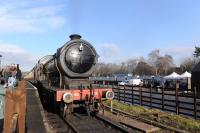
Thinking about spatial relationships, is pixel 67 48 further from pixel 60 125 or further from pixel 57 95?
pixel 60 125

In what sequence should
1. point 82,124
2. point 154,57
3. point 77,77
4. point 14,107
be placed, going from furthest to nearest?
point 154,57
point 77,77
point 82,124
point 14,107

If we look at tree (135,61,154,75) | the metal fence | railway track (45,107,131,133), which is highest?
tree (135,61,154,75)

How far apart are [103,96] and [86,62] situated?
1.73m

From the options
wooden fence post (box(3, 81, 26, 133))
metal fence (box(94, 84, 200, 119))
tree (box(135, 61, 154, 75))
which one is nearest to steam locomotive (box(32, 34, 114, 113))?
metal fence (box(94, 84, 200, 119))

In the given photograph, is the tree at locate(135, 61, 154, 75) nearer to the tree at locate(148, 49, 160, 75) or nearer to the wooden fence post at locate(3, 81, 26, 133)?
the tree at locate(148, 49, 160, 75)

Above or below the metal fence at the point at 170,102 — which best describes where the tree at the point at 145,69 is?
above

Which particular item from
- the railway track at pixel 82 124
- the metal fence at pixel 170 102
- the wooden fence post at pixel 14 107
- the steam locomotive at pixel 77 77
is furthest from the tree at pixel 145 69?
the wooden fence post at pixel 14 107

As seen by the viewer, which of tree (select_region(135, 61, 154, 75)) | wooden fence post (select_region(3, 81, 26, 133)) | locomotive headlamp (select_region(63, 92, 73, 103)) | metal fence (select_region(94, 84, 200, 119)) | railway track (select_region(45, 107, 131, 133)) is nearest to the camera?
wooden fence post (select_region(3, 81, 26, 133))

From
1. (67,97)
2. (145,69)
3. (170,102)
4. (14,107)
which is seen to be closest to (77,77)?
(67,97)

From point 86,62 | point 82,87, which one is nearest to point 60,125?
point 82,87

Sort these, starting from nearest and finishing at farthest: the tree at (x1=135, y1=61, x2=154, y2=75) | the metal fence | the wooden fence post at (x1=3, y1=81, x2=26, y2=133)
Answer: the wooden fence post at (x1=3, y1=81, x2=26, y2=133) < the metal fence < the tree at (x1=135, y1=61, x2=154, y2=75)

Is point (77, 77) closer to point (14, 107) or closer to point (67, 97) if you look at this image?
point (67, 97)

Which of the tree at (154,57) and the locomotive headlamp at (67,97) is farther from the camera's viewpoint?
the tree at (154,57)

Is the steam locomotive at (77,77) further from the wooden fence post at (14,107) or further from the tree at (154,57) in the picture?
the tree at (154,57)
